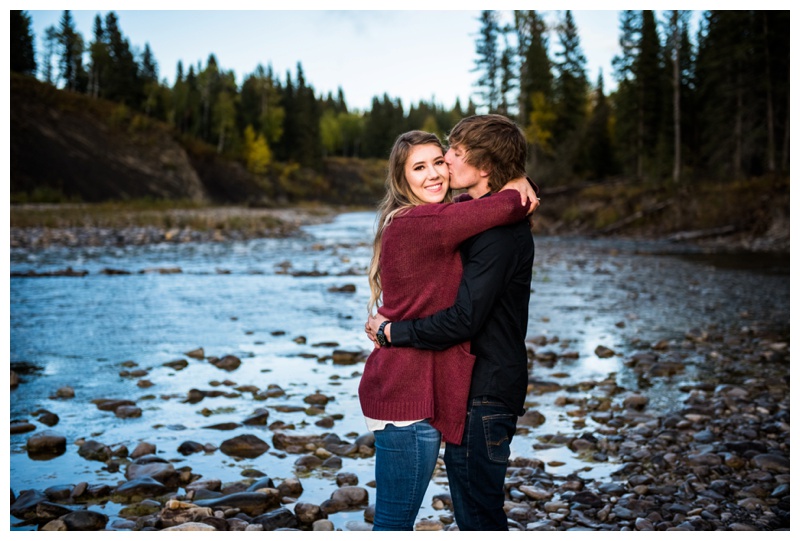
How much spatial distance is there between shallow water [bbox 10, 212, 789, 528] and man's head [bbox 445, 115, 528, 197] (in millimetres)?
2129

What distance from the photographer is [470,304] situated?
2.65 metres

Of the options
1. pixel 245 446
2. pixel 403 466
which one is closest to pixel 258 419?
pixel 245 446

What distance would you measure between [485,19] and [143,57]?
62187 millimetres

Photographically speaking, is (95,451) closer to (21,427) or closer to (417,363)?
(21,427)

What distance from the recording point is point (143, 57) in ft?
314

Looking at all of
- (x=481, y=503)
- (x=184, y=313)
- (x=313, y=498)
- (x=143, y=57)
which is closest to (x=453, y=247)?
(x=481, y=503)

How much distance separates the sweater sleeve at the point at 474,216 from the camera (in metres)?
2.70

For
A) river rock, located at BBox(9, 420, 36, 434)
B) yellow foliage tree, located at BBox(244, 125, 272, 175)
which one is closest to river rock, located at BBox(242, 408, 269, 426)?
river rock, located at BBox(9, 420, 36, 434)

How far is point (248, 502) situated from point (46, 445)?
192cm

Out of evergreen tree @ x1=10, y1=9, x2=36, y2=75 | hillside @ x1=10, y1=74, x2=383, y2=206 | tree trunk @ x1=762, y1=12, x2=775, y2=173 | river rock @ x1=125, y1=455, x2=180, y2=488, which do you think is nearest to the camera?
river rock @ x1=125, y1=455, x2=180, y2=488

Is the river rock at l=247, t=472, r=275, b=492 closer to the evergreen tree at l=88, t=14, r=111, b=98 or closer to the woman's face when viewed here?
→ the woman's face

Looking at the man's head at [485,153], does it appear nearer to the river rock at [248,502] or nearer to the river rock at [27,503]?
the river rock at [248,502]

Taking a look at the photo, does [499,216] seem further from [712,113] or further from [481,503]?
[712,113]

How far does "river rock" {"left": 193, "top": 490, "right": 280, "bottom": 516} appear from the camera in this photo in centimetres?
413
